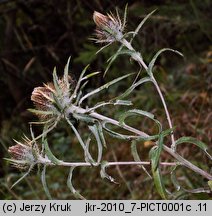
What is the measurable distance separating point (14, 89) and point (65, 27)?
0.76 metres

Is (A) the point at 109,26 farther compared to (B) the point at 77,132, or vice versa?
(A) the point at 109,26

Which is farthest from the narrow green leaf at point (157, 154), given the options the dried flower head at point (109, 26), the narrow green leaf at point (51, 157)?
the dried flower head at point (109, 26)

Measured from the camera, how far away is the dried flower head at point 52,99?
4.20ft

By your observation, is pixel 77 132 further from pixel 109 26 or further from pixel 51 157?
pixel 109 26

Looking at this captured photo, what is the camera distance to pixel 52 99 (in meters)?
1.28

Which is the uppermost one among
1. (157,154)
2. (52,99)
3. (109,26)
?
(109,26)

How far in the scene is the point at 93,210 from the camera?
142cm

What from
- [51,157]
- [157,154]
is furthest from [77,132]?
[157,154]

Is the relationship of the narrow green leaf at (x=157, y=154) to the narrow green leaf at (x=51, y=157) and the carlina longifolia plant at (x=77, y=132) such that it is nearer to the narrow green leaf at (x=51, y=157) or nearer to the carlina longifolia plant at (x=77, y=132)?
the carlina longifolia plant at (x=77, y=132)

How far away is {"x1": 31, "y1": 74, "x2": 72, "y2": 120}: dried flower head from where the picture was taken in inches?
50.4

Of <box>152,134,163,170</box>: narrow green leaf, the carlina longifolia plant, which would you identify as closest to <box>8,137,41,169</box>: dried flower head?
the carlina longifolia plant

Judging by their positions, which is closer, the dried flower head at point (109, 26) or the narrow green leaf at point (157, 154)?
the narrow green leaf at point (157, 154)

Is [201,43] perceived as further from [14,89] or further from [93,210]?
[93,210]

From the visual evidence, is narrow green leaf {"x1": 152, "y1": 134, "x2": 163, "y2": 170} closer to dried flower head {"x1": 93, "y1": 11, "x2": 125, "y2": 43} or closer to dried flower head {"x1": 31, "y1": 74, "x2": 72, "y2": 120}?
dried flower head {"x1": 31, "y1": 74, "x2": 72, "y2": 120}
